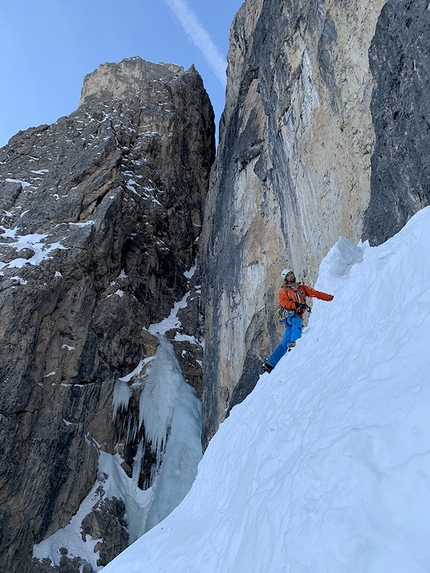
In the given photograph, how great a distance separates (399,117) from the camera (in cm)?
652

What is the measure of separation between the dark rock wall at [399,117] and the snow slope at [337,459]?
0.87 meters

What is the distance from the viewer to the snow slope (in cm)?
220

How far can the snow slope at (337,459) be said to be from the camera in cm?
220

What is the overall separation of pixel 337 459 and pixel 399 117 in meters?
5.42

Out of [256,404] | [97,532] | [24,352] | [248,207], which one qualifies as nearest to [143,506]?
[97,532]

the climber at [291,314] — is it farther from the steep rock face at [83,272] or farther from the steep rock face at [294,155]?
the steep rock face at [83,272]

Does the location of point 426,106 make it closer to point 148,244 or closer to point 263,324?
point 263,324

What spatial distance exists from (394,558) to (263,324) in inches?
444

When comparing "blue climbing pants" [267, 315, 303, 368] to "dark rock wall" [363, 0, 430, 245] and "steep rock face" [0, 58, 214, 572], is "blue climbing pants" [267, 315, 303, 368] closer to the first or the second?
"dark rock wall" [363, 0, 430, 245]

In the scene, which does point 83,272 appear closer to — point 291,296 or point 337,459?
point 291,296

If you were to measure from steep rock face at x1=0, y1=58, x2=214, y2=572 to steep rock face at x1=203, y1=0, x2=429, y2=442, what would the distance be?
344 centimetres

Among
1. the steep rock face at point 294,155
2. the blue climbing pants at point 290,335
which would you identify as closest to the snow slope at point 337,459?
the blue climbing pants at point 290,335

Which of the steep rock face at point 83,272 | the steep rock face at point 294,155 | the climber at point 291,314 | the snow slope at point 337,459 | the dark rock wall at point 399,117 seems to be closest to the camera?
the snow slope at point 337,459

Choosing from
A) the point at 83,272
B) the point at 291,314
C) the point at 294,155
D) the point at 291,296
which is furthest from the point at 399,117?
the point at 83,272
